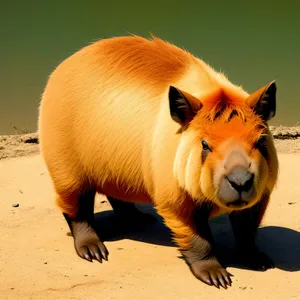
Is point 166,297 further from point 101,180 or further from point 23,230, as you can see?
point 23,230

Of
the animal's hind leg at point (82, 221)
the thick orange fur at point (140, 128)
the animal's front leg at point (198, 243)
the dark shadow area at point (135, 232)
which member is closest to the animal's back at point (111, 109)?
the thick orange fur at point (140, 128)

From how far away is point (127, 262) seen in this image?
554 centimetres

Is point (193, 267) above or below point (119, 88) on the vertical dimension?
below

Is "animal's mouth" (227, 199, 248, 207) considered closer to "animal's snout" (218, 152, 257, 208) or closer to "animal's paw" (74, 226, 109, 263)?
"animal's snout" (218, 152, 257, 208)

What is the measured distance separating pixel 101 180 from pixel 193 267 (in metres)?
1.28

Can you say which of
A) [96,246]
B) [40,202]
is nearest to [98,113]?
[96,246]

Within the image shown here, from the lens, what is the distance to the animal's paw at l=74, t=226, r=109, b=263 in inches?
227

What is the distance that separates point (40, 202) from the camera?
8.16 m

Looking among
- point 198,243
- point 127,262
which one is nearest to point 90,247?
point 127,262

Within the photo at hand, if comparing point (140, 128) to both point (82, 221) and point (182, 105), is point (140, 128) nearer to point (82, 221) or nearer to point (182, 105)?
point (182, 105)

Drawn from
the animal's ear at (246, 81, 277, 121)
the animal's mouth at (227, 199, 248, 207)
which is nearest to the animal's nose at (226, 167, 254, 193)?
the animal's mouth at (227, 199, 248, 207)

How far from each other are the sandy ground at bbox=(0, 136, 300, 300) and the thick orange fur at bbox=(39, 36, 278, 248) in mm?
453

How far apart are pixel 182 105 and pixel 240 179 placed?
2.64 feet

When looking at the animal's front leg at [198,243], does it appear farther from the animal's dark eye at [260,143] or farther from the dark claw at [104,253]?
the dark claw at [104,253]
